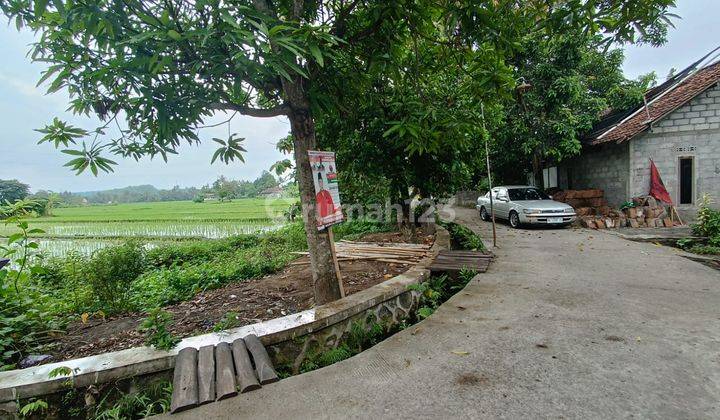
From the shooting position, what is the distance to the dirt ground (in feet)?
10.5

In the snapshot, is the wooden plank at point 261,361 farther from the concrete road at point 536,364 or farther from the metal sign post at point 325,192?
the metal sign post at point 325,192

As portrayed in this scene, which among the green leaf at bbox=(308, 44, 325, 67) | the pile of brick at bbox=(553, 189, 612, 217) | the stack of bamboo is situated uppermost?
the green leaf at bbox=(308, 44, 325, 67)

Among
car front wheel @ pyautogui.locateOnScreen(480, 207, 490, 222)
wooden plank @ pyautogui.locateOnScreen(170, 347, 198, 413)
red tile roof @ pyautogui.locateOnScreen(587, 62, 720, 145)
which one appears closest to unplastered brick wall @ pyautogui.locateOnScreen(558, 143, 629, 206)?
red tile roof @ pyautogui.locateOnScreen(587, 62, 720, 145)

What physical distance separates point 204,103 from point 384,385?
105 inches

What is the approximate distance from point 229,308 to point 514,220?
33.0ft

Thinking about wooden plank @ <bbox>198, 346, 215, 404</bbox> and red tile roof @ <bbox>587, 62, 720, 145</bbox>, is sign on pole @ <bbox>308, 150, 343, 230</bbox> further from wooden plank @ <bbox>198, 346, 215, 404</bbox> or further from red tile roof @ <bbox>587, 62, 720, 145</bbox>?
red tile roof @ <bbox>587, 62, 720, 145</bbox>

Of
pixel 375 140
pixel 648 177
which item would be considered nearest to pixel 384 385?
pixel 375 140

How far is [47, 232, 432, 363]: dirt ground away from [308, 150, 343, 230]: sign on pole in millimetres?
1091

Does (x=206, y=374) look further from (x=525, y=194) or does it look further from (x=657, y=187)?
(x=657, y=187)

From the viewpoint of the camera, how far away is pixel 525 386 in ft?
8.01

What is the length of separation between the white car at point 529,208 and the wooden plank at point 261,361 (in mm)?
10012

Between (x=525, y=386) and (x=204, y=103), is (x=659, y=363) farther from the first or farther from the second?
(x=204, y=103)

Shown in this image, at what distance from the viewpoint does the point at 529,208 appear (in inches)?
417

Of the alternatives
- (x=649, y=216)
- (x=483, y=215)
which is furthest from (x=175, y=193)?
(x=649, y=216)
